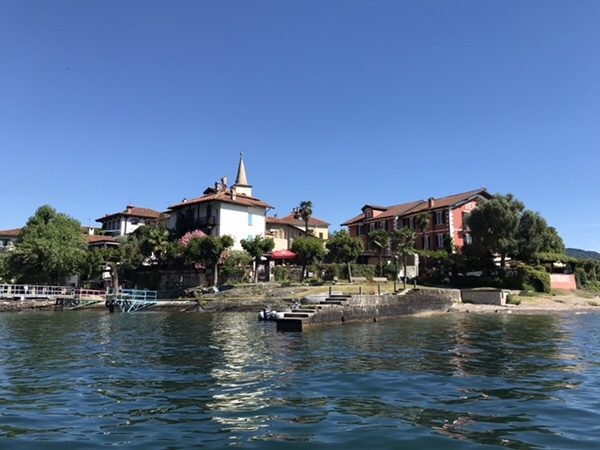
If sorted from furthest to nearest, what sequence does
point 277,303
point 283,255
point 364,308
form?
point 283,255, point 277,303, point 364,308

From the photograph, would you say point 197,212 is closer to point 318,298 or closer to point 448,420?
point 318,298

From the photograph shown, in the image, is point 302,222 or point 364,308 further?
point 302,222

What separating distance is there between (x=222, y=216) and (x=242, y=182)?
27.6 metres

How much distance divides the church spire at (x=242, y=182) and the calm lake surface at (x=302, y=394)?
254 feet

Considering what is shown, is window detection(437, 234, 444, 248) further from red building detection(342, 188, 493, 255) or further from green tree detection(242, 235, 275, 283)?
green tree detection(242, 235, 275, 283)

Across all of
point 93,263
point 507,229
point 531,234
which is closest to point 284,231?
point 93,263

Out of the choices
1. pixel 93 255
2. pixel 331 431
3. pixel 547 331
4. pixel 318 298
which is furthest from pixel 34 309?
pixel 331 431

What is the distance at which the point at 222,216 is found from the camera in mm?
73625

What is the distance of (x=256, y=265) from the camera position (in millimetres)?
64250

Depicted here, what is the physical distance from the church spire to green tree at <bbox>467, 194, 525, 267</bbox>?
164ft

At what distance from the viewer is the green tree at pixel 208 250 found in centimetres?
6038

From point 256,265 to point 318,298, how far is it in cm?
2829

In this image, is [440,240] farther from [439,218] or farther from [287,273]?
[287,273]

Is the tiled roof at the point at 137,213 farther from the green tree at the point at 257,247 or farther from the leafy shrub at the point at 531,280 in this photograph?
the leafy shrub at the point at 531,280
